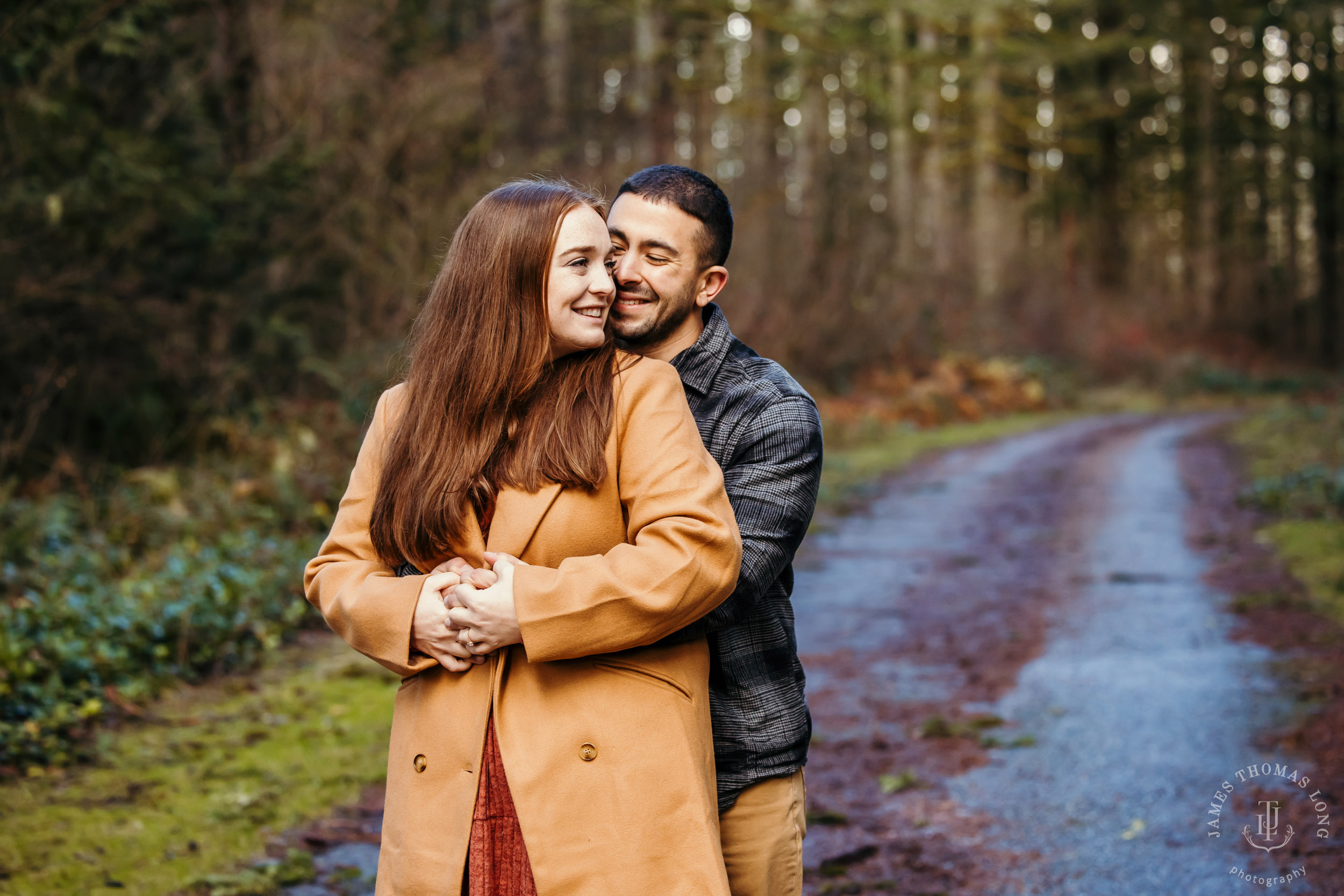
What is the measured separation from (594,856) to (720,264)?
4.33ft

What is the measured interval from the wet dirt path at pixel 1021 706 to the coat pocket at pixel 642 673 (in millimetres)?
2240

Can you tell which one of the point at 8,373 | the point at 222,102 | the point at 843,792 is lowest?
the point at 843,792

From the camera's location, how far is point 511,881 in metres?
2.16

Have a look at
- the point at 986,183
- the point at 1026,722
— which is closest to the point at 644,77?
the point at 986,183

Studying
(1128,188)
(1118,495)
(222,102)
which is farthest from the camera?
(1128,188)

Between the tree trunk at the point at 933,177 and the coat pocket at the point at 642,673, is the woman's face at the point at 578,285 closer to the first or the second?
the coat pocket at the point at 642,673

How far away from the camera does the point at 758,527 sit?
7.61 feet

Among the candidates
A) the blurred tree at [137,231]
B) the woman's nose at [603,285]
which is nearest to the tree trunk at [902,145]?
the blurred tree at [137,231]

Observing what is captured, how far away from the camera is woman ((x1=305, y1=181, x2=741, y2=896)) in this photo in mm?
2068

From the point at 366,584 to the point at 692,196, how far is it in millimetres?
1084

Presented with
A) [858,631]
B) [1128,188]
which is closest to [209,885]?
[858,631]

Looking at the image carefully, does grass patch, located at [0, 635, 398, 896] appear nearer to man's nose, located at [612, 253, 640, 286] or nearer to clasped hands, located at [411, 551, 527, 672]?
clasped hands, located at [411, 551, 527, 672]

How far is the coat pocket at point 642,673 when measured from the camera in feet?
7.13

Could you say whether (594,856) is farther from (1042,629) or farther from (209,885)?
(1042,629)
